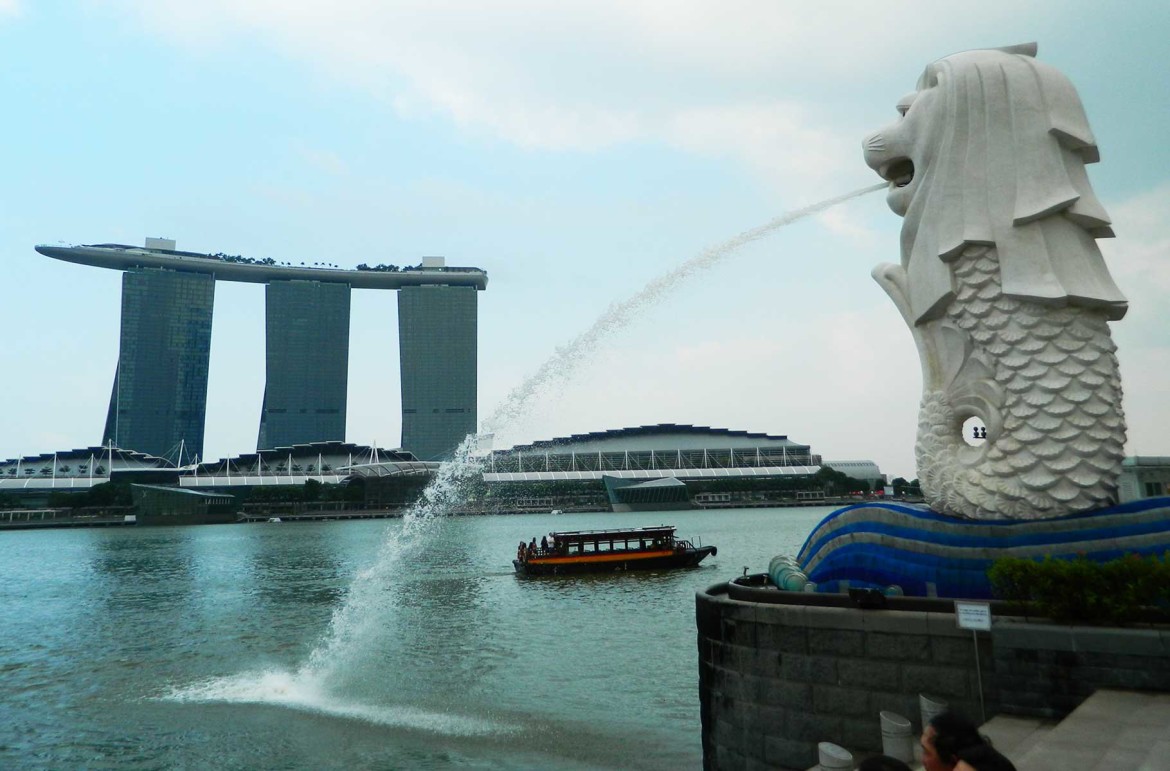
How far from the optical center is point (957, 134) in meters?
13.2

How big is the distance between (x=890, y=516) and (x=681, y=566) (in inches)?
1237

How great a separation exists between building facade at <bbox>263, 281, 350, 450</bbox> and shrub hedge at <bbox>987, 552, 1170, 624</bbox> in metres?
179

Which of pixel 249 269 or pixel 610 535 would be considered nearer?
pixel 610 535

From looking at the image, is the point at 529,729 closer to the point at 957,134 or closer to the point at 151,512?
the point at 957,134

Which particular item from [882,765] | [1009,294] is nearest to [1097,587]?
[1009,294]

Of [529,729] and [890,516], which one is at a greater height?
[890,516]

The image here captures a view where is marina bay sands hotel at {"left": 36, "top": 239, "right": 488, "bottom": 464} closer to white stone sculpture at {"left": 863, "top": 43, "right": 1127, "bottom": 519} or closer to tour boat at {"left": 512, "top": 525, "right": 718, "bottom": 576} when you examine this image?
tour boat at {"left": 512, "top": 525, "right": 718, "bottom": 576}

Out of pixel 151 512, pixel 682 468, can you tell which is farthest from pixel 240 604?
pixel 682 468

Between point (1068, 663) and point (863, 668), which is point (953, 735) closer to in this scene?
point (1068, 663)

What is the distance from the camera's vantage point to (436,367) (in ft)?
609

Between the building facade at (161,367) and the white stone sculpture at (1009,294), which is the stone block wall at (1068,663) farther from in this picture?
the building facade at (161,367)

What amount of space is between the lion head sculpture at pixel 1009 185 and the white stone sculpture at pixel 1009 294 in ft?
0.06

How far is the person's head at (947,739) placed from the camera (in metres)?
4.20

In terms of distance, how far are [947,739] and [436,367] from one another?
604ft
